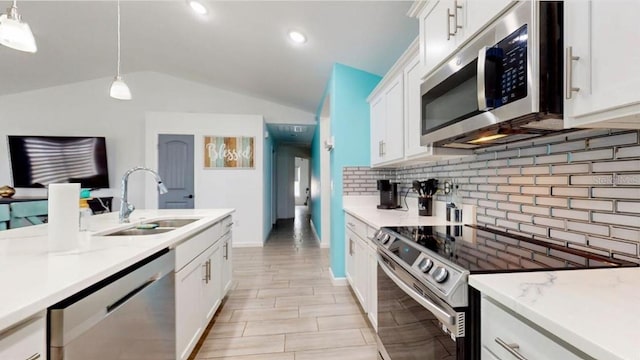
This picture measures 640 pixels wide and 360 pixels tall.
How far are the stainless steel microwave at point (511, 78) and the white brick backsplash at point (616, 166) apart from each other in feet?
0.66

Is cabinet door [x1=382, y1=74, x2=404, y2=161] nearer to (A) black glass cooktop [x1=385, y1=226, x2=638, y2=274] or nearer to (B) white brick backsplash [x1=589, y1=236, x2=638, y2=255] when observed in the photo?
(A) black glass cooktop [x1=385, y1=226, x2=638, y2=274]

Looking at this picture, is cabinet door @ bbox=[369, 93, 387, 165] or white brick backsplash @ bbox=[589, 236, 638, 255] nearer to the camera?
white brick backsplash @ bbox=[589, 236, 638, 255]

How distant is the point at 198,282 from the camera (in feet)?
5.82

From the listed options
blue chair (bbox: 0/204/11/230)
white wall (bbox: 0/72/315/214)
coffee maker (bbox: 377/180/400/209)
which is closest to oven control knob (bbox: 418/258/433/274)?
coffee maker (bbox: 377/180/400/209)

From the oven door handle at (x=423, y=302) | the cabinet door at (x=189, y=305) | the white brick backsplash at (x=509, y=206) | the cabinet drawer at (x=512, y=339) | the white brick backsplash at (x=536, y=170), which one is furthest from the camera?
the cabinet door at (x=189, y=305)

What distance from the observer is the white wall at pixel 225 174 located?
477 centimetres

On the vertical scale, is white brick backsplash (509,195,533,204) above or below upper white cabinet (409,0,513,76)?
below

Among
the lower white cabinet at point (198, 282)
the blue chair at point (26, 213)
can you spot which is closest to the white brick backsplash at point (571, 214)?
the lower white cabinet at point (198, 282)

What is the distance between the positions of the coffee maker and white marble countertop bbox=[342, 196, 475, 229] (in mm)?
137

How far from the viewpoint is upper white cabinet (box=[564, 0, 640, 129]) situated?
65 centimetres

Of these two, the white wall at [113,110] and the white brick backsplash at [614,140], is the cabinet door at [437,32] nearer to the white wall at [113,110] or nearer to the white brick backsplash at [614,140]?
the white brick backsplash at [614,140]

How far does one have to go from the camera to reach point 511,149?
1395 mm

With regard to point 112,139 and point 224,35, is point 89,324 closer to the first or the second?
point 224,35

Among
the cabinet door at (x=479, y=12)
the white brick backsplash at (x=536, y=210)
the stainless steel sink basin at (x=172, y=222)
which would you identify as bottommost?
the stainless steel sink basin at (x=172, y=222)
